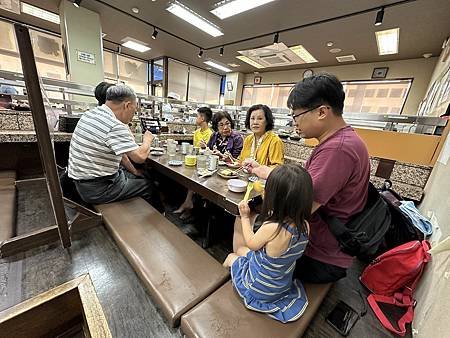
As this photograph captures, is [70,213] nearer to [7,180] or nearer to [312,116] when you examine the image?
[7,180]

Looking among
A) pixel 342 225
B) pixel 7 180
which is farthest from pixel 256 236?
pixel 7 180

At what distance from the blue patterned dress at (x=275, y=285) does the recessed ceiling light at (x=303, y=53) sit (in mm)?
5890

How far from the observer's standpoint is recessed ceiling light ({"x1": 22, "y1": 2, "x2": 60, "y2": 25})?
14.0ft

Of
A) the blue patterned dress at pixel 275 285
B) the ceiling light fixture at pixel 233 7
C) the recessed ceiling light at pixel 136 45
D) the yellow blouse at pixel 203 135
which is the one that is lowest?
the blue patterned dress at pixel 275 285

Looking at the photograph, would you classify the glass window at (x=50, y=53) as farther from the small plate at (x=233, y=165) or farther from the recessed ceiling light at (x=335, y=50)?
the recessed ceiling light at (x=335, y=50)

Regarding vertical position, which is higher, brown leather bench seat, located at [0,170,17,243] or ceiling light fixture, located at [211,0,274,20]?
ceiling light fixture, located at [211,0,274,20]

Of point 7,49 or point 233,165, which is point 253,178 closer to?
point 233,165

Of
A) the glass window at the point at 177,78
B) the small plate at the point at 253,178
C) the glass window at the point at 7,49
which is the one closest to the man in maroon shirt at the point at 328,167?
the small plate at the point at 253,178

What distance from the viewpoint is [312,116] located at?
1.02 meters

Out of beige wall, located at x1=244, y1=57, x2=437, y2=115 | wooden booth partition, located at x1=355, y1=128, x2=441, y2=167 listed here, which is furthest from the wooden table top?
beige wall, located at x1=244, y1=57, x2=437, y2=115

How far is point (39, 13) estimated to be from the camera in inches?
179

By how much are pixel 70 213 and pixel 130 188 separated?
46cm

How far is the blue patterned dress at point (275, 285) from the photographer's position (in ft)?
2.90

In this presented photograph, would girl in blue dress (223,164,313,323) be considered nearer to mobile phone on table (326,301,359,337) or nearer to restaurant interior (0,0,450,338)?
restaurant interior (0,0,450,338)
